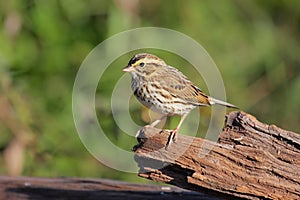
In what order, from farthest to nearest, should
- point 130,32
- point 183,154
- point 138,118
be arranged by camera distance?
point 130,32, point 138,118, point 183,154

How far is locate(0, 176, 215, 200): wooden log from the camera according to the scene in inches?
114

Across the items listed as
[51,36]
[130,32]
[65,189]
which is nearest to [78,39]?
[51,36]

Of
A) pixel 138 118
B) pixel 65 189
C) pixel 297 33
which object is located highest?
pixel 297 33

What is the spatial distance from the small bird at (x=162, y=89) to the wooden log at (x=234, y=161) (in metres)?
0.42

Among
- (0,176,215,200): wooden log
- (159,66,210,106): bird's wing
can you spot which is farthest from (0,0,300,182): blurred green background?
(159,66,210,106): bird's wing

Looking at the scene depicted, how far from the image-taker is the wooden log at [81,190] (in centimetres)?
289

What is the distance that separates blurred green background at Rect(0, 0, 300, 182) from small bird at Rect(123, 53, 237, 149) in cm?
120

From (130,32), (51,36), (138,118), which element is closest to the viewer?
(138,118)

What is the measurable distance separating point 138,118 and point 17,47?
843mm

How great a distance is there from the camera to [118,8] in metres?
4.72

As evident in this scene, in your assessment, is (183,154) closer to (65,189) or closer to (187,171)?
(187,171)

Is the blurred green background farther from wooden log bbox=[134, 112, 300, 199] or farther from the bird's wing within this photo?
wooden log bbox=[134, 112, 300, 199]

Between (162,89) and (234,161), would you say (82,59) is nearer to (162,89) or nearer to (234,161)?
(162,89)

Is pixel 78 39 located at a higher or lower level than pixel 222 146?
higher
